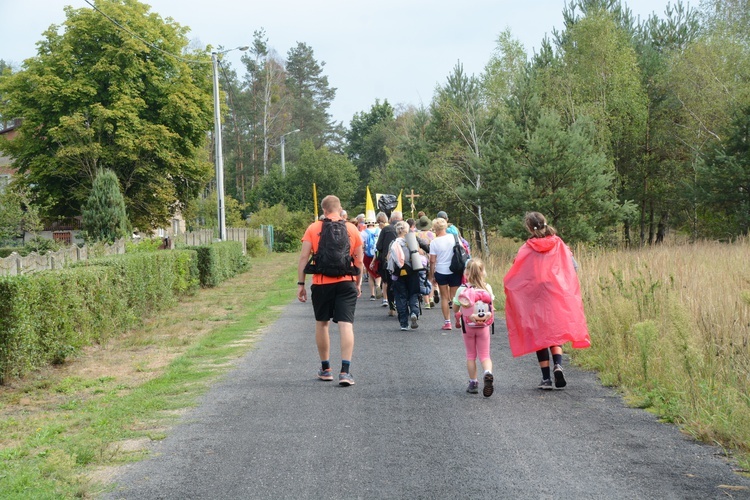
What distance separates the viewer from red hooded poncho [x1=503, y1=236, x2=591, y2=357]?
8.90 meters

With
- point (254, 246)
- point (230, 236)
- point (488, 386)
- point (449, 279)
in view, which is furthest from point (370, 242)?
point (254, 246)

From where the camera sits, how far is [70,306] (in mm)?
11055

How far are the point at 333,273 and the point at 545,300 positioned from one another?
2.24 meters

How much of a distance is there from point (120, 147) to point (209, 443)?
3720cm

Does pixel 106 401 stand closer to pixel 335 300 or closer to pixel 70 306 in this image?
pixel 335 300

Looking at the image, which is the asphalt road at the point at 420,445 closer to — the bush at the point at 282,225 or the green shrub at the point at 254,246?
the green shrub at the point at 254,246

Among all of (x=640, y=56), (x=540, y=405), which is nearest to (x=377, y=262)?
(x=540, y=405)

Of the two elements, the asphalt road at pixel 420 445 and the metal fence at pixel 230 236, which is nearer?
the asphalt road at pixel 420 445

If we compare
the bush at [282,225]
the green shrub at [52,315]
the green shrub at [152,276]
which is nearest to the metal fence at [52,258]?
the green shrub at [152,276]

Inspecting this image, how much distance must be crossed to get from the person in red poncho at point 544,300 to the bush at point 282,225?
49.5m

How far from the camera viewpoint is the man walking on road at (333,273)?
907 centimetres

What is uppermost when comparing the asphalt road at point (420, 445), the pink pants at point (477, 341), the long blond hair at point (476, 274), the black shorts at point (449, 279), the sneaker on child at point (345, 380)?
the long blond hair at point (476, 274)

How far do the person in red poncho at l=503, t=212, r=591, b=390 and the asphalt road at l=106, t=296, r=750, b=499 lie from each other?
0.45m

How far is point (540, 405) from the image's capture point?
7.89m
